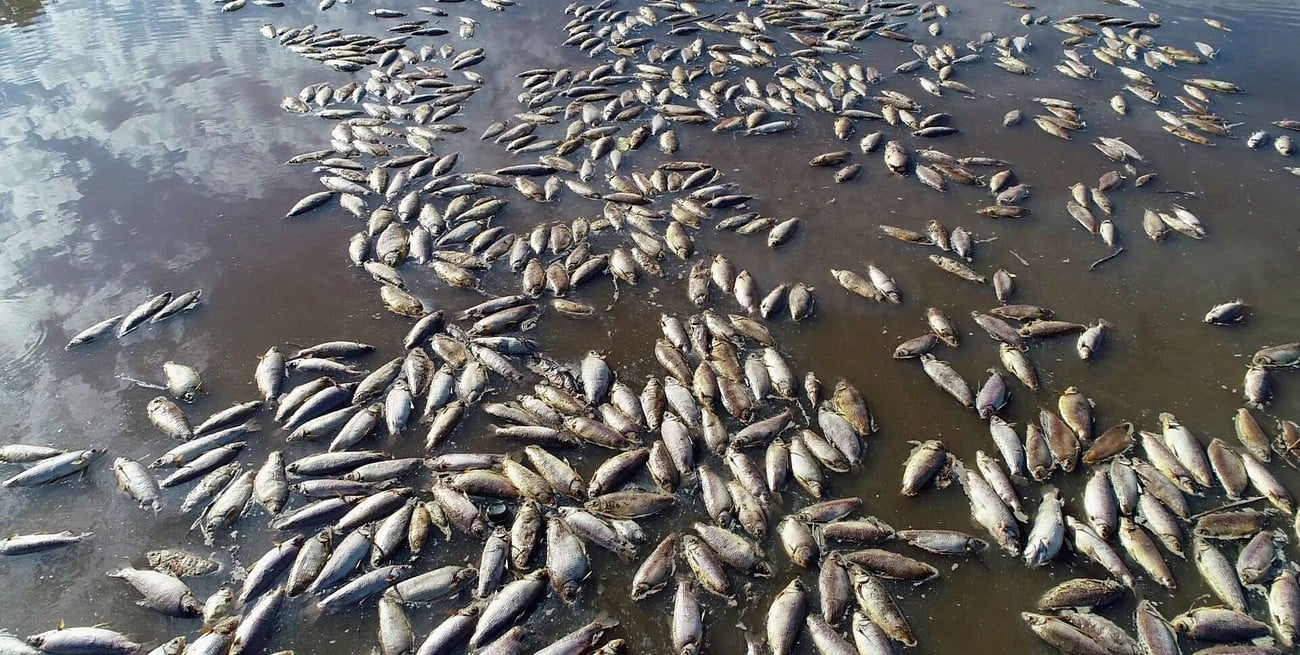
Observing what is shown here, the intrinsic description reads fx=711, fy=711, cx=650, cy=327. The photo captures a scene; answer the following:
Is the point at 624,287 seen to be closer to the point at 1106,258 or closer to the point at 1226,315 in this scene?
the point at 1106,258

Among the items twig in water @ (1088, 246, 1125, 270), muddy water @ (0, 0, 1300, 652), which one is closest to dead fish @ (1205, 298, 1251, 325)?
muddy water @ (0, 0, 1300, 652)

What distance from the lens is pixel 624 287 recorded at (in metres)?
8.93

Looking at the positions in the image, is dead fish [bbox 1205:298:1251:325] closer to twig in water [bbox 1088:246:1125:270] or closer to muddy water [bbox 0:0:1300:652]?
muddy water [bbox 0:0:1300:652]

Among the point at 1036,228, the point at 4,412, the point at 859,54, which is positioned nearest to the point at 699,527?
the point at 1036,228

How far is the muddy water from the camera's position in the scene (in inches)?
239

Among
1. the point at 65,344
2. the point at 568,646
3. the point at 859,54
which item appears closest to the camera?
the point at 568,646

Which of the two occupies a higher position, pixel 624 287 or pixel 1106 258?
pixel 1106 258

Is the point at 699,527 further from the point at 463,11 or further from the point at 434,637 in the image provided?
the point at 463,11

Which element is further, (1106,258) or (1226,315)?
(1106,258)

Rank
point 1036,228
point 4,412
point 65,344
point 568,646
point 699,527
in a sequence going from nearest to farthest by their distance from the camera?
point 568,646 < point 699,527 < point 4,412 < point 65,344 < point 1036,228

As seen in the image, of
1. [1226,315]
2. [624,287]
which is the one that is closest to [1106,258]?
[1226,315]

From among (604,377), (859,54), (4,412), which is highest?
(859,54)

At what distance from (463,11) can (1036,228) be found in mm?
12803

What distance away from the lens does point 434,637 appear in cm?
551
